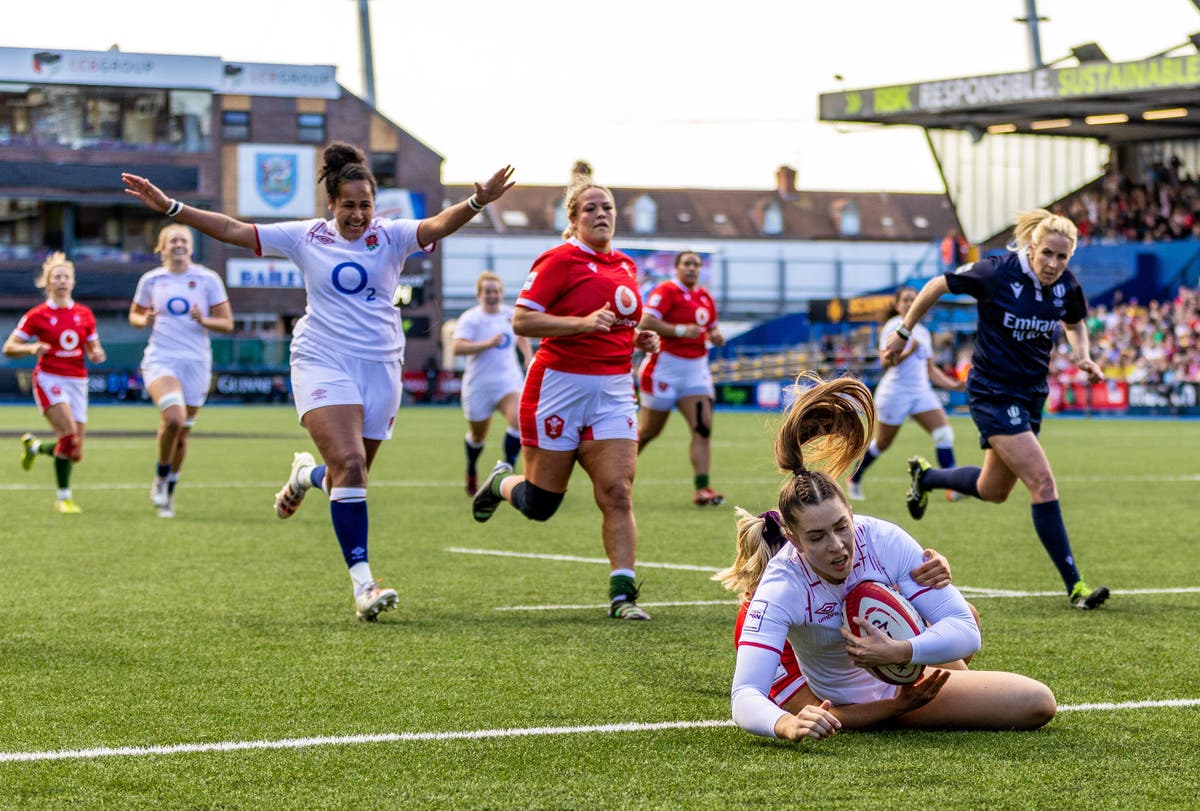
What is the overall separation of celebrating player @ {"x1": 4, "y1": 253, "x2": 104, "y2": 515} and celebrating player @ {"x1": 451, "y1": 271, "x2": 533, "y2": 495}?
3453 mm

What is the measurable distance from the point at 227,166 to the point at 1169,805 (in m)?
63.1

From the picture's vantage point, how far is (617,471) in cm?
824

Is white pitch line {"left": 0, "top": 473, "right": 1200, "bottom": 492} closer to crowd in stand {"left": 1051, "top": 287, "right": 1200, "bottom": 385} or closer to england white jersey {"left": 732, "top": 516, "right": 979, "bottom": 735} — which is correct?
england white jersey {"left": 732, "top": 516, "right": 979, "bottom": 735}

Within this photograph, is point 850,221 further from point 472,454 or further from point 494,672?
point 494,672

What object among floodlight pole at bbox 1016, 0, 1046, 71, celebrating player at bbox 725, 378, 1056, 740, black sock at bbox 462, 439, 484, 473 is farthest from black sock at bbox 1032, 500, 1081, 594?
floodlight pole at bbox 1016, 0, 1046, 71

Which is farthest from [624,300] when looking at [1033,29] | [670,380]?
[1033,29]

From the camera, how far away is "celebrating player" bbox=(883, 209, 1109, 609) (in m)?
8.41

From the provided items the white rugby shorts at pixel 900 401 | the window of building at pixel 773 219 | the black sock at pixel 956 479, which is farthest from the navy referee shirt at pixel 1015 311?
the window of building at pixel 773 219

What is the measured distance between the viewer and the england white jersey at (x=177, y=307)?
13531mm

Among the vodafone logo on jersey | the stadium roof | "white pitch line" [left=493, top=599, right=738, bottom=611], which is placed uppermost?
the stadium roof

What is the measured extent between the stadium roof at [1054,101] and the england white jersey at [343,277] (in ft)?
119

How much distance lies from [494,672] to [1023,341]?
145 inches

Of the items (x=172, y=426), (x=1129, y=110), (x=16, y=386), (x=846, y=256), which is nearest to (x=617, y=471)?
(x=172, y=426)

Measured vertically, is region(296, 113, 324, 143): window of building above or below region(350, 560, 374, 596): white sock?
above
